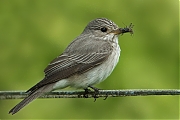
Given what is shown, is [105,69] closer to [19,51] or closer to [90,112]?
[90,112]

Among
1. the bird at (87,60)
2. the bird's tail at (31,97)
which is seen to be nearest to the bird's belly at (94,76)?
the bird at (87,60)

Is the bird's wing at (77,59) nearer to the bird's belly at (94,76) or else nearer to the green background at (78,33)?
the bird's belly at (94,76)

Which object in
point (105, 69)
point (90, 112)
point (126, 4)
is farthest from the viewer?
point (126, 4)

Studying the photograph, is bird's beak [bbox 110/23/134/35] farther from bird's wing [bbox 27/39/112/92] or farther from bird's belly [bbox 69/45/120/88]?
bird's belly [bbox 69/45/120/88]

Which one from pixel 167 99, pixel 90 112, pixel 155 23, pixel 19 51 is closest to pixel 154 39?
pixel 155 23

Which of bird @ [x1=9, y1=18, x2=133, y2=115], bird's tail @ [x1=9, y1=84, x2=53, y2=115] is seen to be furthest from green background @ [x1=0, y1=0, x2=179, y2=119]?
bird's tail @ [x1=9, y1=84, x2=53, y2=115]

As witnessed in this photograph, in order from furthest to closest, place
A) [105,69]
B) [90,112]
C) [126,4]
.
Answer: [126,4] < [90,112] < [105,69]

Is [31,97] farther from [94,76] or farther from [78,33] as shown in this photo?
[78,33]
